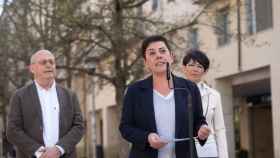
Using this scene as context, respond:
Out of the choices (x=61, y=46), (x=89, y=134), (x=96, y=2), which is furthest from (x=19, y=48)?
(x=89, y=134)

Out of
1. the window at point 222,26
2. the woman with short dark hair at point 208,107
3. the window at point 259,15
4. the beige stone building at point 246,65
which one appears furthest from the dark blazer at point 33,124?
the window at point 259,15

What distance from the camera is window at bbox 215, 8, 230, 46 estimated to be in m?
22.1

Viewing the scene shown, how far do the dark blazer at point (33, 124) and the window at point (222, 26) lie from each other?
1444 centimetres

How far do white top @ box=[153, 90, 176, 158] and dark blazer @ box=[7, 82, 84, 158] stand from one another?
1845 mm

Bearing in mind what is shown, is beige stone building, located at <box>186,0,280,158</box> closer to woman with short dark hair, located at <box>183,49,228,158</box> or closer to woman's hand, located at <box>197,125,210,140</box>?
woman with short dark hair, located at <box>183,49,228,158</box>

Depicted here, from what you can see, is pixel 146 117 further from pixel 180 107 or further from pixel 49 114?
pixel 49 114

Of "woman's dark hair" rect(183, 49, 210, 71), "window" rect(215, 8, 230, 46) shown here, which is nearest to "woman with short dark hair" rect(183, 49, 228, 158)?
"woman's dark hair" rect(183, 49, 210, 71)

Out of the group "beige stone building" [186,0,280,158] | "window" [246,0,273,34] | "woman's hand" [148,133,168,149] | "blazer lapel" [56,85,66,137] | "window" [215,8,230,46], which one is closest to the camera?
"woman's hand" [148,133,168,149]

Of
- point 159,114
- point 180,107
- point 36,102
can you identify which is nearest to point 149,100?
point 159,114

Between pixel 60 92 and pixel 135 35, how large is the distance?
1291 centimetres

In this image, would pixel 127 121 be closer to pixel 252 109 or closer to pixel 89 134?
pixel 252 109

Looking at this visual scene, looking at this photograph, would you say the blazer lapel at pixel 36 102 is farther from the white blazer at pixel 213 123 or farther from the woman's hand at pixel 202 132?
the woman's hand at pixel 202 132

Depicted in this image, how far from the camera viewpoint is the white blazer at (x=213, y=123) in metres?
7.47

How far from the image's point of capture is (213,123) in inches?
301
